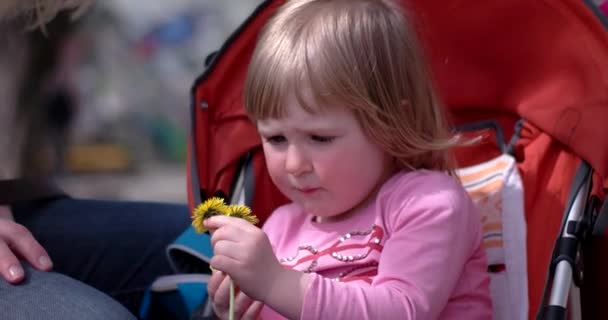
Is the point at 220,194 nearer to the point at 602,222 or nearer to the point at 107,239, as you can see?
the point at 107,239

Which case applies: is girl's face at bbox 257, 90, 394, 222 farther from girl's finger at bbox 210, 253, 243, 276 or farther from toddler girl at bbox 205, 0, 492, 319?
girl's finger at bbox 210, 253, 243, 276

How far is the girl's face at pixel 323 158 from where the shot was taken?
4.83 feet

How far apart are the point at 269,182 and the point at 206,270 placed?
0.74 feet

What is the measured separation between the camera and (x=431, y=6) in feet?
6.01

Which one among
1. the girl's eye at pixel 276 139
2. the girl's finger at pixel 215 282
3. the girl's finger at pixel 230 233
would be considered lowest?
the girl's finger at pixel 215 282

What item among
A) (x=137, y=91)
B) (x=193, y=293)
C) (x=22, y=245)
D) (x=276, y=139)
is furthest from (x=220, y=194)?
(x=137, y=91)

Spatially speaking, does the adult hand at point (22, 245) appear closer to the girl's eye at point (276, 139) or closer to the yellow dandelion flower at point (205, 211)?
the yellow dandelion flower at point (205, 211)

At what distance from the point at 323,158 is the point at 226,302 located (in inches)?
11.4

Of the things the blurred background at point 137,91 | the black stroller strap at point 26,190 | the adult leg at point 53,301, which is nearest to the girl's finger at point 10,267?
the adult leg at point 53,301

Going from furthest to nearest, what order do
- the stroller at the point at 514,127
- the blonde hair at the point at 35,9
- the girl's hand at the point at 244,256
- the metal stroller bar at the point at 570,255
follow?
the blonde hair at the point at 35,9 → the stroller at the point at 514,127 → the metal stroller bar at the point at 570,255 → the girl's hand at the point at 244,256

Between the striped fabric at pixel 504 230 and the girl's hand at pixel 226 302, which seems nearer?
the girl's hand at pixel 226 302

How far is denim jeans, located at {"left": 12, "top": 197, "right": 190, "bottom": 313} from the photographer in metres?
1.84

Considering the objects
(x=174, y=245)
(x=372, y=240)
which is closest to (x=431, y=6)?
(x=372, y=240)

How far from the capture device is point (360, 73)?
4.88 ft
